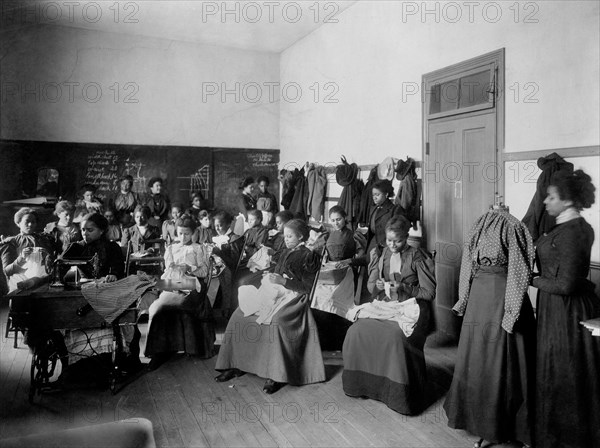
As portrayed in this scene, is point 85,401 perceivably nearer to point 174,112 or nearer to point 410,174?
point 410,174

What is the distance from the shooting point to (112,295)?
3.43 meters

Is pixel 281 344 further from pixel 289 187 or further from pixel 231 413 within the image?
pixel 289 187

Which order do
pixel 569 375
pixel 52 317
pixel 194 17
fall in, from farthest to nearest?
pixel 194 17 < pixel 52 317 < pixel 569 375

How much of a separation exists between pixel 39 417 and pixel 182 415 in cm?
90

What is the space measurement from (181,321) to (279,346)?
995 millimetres

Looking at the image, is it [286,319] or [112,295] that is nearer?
[112,295]

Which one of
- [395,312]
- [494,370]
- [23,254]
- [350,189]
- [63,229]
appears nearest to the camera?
[494,370]

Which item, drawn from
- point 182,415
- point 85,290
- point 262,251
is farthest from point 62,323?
point 262,251

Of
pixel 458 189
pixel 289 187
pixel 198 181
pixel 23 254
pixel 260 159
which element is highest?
pixel 260 159

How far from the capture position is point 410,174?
520 centimetres

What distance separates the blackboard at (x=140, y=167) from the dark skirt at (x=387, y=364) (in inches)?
206

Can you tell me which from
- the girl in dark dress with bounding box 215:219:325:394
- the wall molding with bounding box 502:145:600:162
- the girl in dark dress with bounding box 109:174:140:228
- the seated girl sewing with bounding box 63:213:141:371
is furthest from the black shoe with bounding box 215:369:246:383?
the girl in dark dress with bounding box 109:174:140:228

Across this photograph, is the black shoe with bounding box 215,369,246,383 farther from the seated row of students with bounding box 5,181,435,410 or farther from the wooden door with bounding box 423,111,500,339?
the wooden door with bounding box 423,111,500,339

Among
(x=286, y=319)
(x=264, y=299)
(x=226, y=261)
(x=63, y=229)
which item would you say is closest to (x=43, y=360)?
(x=264, y=299)
